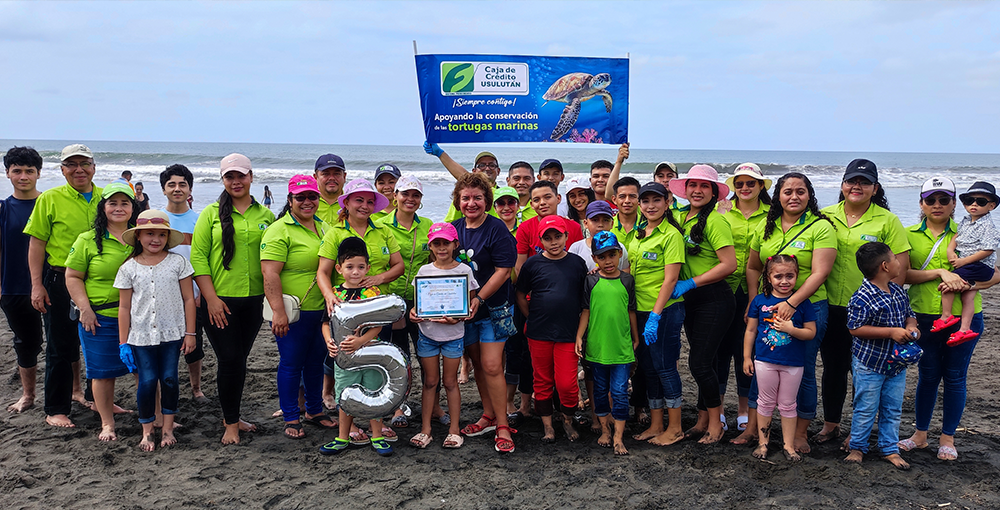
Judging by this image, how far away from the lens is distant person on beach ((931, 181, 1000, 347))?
3914 mm

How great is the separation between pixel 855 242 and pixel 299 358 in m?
3.97

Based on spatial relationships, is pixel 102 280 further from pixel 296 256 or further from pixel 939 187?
pixel 939 187

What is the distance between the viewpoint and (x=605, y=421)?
4.44 metres

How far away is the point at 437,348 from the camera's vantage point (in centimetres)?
429

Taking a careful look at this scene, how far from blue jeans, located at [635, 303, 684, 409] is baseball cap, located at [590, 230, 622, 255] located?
22.3 inches

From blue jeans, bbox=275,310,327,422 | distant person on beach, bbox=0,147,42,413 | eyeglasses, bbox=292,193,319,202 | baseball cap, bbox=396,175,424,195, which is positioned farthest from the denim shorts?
distant person on beach, bbox=0,147,42,413

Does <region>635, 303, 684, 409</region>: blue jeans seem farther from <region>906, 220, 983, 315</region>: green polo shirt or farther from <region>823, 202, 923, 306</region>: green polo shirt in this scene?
<region>906, 220, 983, 315</region>: green polo shirt

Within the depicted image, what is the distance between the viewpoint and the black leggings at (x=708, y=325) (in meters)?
4.25

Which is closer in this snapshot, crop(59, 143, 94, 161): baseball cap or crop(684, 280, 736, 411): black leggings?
crop(684, 280, 736, 411): black leggings

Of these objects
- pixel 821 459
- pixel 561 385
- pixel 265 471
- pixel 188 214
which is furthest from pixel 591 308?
pixel 188 214

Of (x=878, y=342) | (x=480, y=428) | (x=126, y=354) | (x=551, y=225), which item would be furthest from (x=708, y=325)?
(x=126, y=354)

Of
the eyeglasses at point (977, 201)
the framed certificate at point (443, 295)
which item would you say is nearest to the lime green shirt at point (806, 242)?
the eyeglasses at point (977, 201)

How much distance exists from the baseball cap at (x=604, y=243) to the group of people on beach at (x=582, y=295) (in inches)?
0.5

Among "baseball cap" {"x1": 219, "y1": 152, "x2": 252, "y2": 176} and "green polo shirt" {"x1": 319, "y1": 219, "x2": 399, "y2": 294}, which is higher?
"baseball cap" {"x1": 219, "y1": 152, "x2": 252, "y2": 176}
